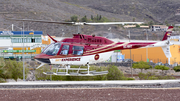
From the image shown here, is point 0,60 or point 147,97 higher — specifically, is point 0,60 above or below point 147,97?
above

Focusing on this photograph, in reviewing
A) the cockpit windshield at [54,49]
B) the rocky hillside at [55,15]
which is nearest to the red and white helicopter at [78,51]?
the cockpit windshield at [54,49]

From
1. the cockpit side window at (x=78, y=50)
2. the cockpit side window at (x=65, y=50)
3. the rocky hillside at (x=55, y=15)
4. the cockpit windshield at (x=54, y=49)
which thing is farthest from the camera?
the rocky hillside at (x=55, y=15)

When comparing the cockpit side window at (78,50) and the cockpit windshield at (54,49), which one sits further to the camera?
the cockpit side window at (78,50)

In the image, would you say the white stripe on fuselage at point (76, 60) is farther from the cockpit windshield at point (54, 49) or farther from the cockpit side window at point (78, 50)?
the cockpit windshield at point (54, 49)

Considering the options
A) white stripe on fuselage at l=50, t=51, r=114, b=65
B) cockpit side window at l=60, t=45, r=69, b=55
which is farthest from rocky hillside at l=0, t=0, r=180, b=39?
cockpit side window at l=60, t=45, r=69, b=55

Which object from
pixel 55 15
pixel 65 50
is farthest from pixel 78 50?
pixel 55 15

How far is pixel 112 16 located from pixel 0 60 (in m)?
169

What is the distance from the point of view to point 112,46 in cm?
2278

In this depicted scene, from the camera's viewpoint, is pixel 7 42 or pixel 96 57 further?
pixel 7 42

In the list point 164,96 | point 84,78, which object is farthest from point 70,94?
point 84,78

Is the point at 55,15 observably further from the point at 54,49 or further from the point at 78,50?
the point at 54,49

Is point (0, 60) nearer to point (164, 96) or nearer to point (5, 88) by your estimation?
point (5, 88)

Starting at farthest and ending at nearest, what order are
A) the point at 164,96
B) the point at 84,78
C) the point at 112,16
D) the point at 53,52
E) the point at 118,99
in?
the point at 112,16
the point at 84,78
the point at 53,52
the point at 164,96
the point at 118,99

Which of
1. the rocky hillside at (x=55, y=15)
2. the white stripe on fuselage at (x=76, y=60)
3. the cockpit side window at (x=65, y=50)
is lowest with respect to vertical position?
the white stripe on fuselage at (x=76, y=60)
